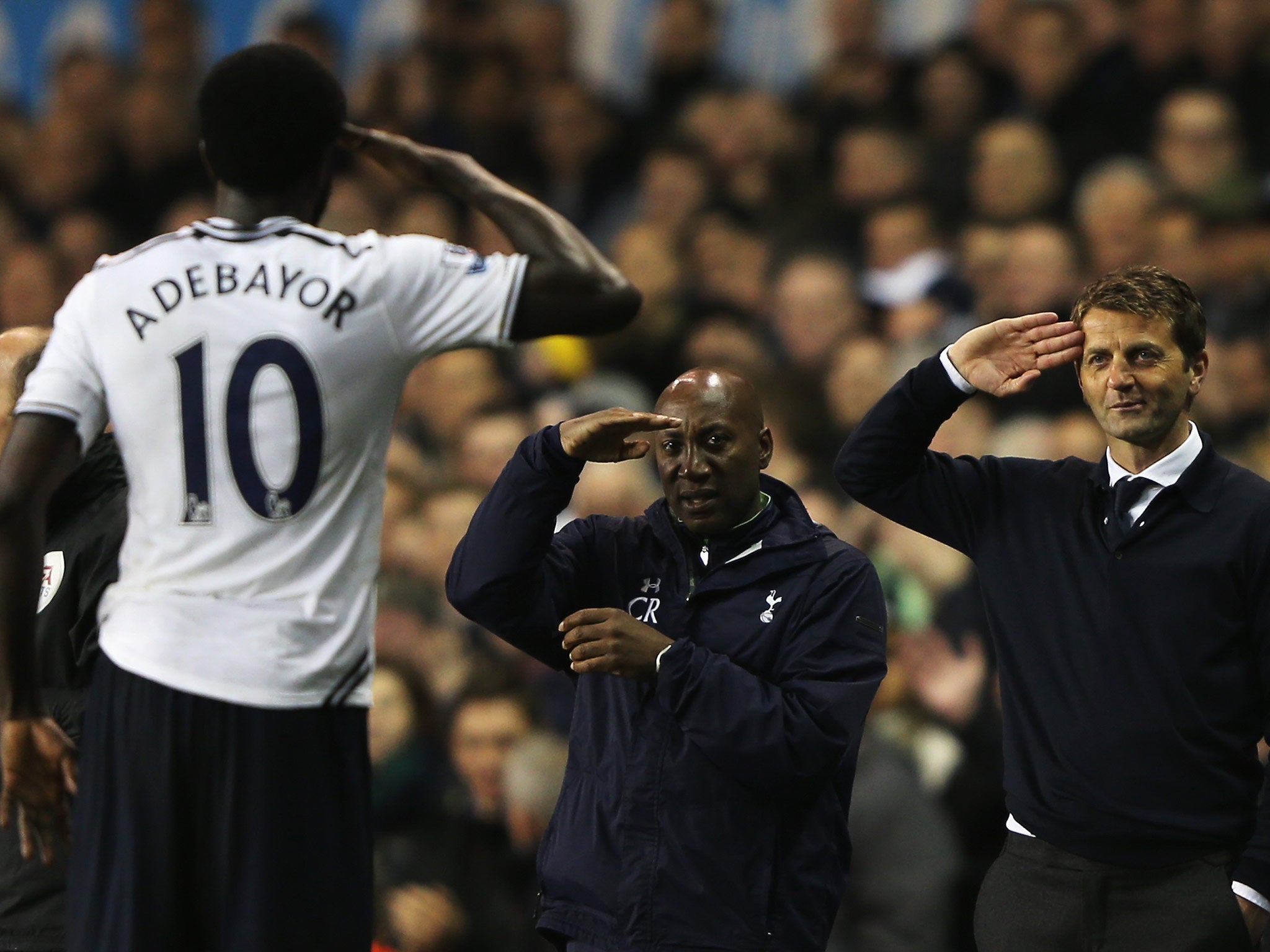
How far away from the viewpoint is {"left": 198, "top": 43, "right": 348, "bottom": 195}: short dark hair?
2283 millimetres

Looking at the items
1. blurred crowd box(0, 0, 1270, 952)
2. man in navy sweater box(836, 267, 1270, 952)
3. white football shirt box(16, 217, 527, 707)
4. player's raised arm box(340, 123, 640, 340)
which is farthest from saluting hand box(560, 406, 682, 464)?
blurred crowd box(0, 0, 1270, 952)

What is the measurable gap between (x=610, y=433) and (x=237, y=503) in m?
0.75

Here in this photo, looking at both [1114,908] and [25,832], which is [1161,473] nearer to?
[1114,908]

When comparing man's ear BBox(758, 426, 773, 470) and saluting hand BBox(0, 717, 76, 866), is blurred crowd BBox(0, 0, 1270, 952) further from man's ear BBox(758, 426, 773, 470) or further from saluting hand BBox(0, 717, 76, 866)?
saluting hand BBox(0, 717, 76, 866)

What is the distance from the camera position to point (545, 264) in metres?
2.37

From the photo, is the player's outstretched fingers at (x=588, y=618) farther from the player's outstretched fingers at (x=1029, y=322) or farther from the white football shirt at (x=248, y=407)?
the player's outstretched fingers at (x=1029, y=322)

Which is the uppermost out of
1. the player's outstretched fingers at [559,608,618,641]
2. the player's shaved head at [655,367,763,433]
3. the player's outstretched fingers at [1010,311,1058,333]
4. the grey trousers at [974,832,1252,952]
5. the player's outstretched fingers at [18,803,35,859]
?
the player's outstretched fingers at [1010,311,1058,333]

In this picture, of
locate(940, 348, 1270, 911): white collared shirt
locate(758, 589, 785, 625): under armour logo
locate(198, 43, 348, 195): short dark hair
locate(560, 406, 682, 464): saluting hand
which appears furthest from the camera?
locate(758, 589, 785, 625): under armour logo

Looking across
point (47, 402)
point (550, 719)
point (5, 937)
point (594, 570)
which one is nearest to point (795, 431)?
point (550, 719)

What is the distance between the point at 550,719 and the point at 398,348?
10.8 feet

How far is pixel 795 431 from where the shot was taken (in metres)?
6.30

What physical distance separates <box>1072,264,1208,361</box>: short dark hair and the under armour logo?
0.77 meters

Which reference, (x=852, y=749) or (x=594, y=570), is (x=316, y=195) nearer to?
(x=594, y=570)

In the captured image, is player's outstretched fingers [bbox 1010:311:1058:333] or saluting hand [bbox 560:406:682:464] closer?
saluting hand [bbox 560:406:682:464]
